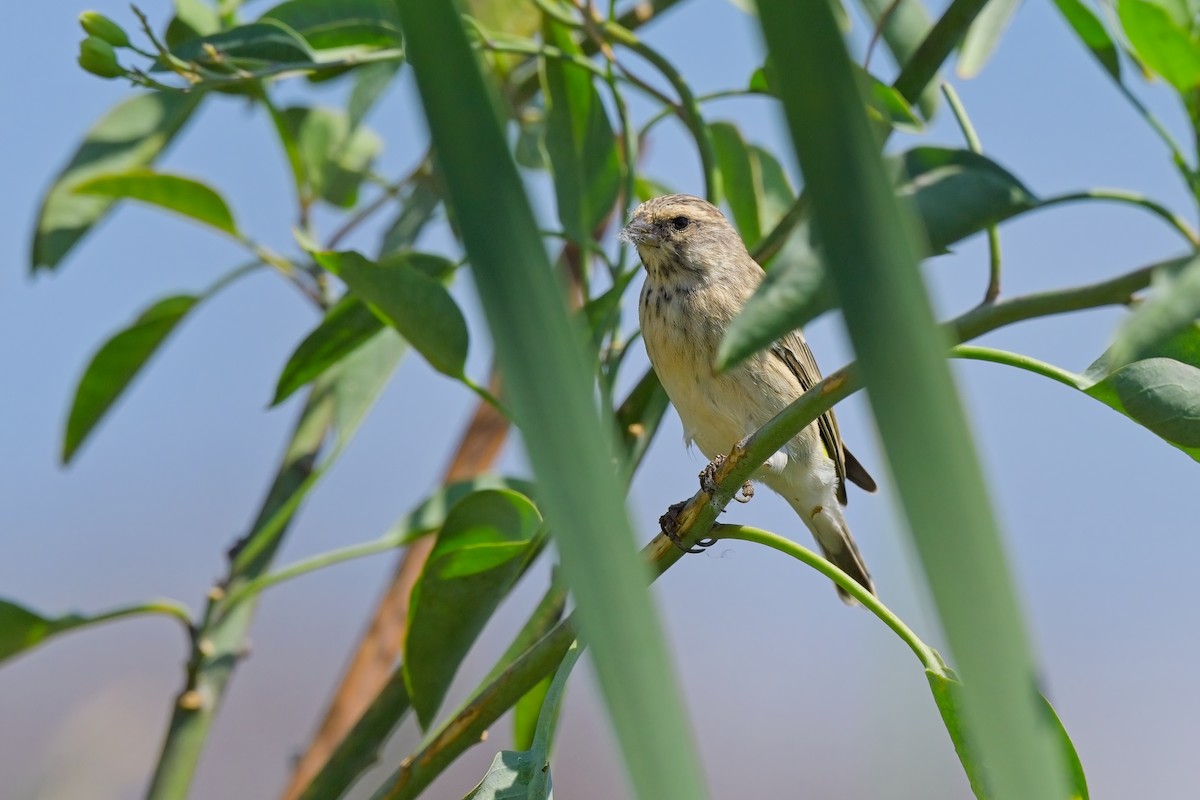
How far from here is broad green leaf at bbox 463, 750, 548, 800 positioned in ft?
3.57

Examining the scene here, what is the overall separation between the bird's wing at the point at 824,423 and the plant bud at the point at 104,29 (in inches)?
56.4

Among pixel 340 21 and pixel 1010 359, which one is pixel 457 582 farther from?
pixel 340 21

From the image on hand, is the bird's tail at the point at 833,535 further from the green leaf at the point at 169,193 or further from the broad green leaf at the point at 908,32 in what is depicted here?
the green leaf at the point at 169,193

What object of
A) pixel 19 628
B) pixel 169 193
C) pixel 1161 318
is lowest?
pixel 1161 318

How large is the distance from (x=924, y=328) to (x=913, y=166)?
704 mm

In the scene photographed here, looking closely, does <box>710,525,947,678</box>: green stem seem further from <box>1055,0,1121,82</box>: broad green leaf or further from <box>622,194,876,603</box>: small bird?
<box>622,194,876,603</box>: small bird

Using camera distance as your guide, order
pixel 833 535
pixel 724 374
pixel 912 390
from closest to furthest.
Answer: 1. pixel 912 390
2. pixel 724 374
3. pixel 833 535

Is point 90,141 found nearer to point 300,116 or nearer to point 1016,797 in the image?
point 300,116

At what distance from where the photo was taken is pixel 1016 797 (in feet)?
1.24

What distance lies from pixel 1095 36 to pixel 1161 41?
0.41m

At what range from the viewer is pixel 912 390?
38cm

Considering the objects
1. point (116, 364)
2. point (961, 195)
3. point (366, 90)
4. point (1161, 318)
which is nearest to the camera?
point (1161, 318)

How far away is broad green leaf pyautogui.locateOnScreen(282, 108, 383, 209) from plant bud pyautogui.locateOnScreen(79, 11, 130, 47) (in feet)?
2.16

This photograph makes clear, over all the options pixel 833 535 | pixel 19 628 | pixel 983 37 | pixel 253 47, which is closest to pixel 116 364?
pixel 19 628
